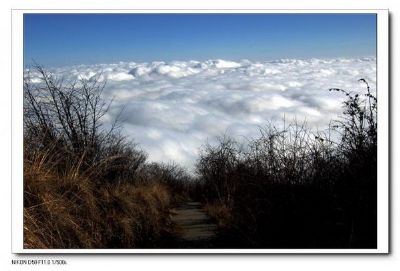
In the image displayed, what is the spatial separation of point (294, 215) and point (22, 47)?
3.12m

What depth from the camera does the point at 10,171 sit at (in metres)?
5.26

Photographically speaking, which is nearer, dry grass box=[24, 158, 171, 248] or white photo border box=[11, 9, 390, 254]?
white photo border box=[11, 9, 390, 254]

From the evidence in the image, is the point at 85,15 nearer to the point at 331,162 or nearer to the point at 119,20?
the point at 119,20

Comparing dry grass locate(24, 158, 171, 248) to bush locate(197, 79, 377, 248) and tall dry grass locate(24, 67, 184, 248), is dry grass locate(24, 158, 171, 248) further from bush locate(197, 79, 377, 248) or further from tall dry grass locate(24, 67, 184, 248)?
bush locate(197, 79, 377, 248)

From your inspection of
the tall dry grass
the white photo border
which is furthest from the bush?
the tall dry grass
